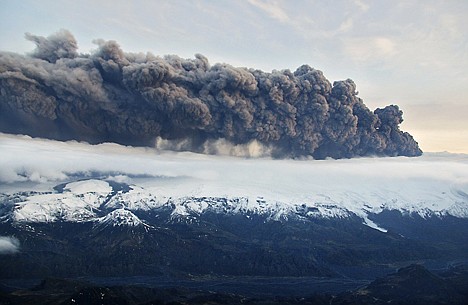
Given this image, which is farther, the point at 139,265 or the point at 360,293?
the point at 139,265

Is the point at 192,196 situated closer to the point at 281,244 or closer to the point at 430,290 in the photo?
the point at 281,244

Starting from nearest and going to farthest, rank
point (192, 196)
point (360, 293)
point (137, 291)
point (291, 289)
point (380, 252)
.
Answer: point (137, 291) → point (360, 293) → point (291, 289) → point (380, 252) → point (192, 196)

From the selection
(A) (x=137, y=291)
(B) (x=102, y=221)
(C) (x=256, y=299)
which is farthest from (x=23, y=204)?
(C) (x=256, y=299)

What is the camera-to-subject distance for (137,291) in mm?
83250

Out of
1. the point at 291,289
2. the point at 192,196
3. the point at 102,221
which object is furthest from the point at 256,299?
the point at 192,196

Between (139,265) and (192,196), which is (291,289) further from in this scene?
(192,196)

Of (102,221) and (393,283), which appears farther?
(102,221)

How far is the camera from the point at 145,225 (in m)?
152

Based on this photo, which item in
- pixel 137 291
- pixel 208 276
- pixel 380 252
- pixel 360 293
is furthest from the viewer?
pixel 380 252

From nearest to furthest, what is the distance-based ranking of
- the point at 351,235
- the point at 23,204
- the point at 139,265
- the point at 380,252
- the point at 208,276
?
1. the point at 208,276
2. the point at 139,265
3. the point at 380,252
4. the point at 351,235
5. the point at 23,204

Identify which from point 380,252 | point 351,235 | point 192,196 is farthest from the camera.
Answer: point 192,196

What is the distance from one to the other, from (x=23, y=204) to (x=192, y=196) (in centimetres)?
6316

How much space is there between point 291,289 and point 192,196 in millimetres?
102806

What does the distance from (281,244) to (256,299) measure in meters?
53.6
